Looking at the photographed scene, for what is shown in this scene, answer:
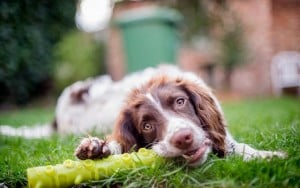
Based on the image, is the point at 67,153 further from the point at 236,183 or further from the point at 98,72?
the point at 98,72

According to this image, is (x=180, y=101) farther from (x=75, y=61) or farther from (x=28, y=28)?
(x=75, y=61)

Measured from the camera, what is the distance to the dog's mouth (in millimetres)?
2768

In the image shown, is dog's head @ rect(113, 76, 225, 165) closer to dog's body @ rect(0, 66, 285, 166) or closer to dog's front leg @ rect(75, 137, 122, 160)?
dog's body @ rect(0, 66, 285, 166)

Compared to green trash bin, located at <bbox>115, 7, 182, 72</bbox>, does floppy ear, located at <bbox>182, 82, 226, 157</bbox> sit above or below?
below

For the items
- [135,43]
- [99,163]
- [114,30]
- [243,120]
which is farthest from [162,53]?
[99,163]

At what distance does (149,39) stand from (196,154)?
23.7 ft

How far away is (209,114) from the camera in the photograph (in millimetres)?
3480

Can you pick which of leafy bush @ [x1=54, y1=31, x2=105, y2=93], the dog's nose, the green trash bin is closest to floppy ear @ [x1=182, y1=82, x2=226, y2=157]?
the dog's nose

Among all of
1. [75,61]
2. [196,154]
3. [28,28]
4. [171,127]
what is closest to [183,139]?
[196,154]

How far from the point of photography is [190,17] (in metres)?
13.7

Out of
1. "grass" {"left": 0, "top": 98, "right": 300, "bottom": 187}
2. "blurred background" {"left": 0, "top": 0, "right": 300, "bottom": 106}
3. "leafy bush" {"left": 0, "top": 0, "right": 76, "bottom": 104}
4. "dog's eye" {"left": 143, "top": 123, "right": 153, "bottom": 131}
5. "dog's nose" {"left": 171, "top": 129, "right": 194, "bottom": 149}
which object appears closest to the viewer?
"grass" {"left": 0, "top": 98, "right": 300, "bottom": 187}

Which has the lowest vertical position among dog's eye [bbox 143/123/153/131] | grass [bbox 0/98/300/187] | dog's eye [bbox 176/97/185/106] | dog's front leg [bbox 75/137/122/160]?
grass [bbox 0/98/300/187]

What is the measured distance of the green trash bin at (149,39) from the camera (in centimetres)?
977

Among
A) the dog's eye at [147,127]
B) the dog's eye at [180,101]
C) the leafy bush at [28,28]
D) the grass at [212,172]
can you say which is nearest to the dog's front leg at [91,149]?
the grass at [212,172]
